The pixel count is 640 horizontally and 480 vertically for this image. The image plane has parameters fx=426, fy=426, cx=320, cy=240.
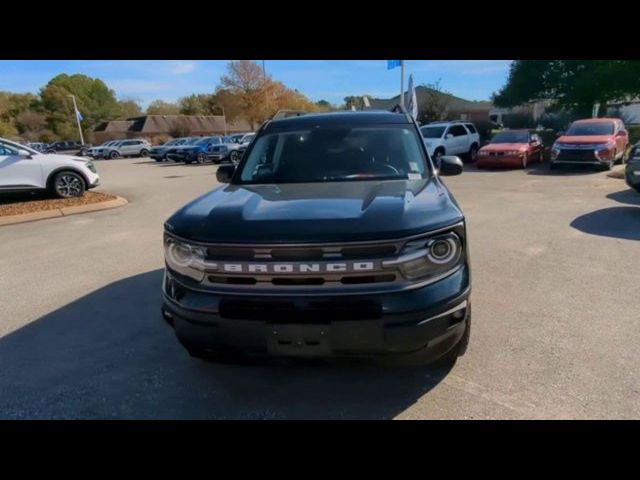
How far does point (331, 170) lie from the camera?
11.9ft

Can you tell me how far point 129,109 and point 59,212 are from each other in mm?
100459

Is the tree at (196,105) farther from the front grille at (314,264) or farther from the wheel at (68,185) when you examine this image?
the front grille at (314,264)

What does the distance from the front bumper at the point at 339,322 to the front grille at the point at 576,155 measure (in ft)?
46.9

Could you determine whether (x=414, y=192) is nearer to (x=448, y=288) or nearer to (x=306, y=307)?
(x=448, y=288)

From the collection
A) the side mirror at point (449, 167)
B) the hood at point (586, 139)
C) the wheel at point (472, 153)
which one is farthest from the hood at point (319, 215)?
the wheel at point (472, 153)

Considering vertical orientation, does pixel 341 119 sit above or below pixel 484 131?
above

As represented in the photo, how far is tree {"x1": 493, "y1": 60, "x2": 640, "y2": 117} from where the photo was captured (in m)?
22.9

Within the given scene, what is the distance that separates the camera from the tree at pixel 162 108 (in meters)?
95.5

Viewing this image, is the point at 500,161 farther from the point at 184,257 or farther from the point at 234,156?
the point at 184,257

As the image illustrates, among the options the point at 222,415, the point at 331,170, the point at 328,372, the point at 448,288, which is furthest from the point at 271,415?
the point at 331,170

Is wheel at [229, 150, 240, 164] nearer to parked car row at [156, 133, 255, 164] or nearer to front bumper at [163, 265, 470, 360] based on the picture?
parked car row at [156, 133, 255, 164]

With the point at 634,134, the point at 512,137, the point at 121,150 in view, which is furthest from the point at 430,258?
the point at 121,150

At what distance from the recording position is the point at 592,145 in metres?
13.9

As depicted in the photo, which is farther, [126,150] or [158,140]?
[158,140]
